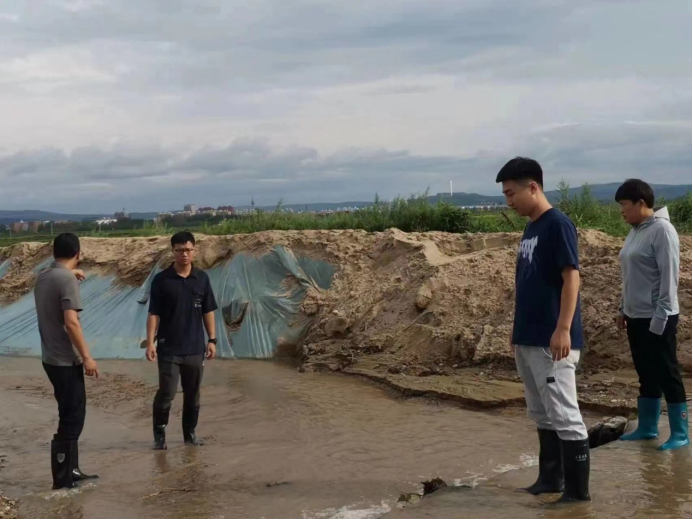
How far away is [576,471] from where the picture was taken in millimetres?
3768

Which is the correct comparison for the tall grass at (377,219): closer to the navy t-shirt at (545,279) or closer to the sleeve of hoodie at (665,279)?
the sleeve of hoodie at (665,279)

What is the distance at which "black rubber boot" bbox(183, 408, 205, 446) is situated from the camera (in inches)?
236

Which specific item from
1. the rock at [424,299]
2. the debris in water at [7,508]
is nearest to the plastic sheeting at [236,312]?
the rock at [424,299]

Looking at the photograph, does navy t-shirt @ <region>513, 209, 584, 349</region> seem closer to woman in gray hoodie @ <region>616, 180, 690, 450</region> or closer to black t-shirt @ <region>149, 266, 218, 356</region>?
woman in gray hoodie @ <region>616, 180, 690, 450</region>

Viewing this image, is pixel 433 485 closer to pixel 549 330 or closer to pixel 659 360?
pixel 549 330

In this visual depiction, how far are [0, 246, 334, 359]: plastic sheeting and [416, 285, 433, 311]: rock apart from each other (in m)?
1.87

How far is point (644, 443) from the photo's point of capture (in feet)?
16.3

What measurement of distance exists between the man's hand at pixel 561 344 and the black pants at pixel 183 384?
319 cm

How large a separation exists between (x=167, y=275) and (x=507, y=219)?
805cm

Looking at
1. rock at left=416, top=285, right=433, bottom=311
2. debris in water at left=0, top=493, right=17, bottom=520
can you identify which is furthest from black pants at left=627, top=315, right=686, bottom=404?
rock at left=416, top=285, right=433, bottom=311

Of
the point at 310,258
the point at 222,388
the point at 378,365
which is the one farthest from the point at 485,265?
the point at 222,388

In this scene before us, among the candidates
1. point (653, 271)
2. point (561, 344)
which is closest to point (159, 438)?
point (561, 344)

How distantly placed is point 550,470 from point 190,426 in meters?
3.18

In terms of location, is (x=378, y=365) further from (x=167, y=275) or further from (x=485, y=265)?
(x=167, y=275)
